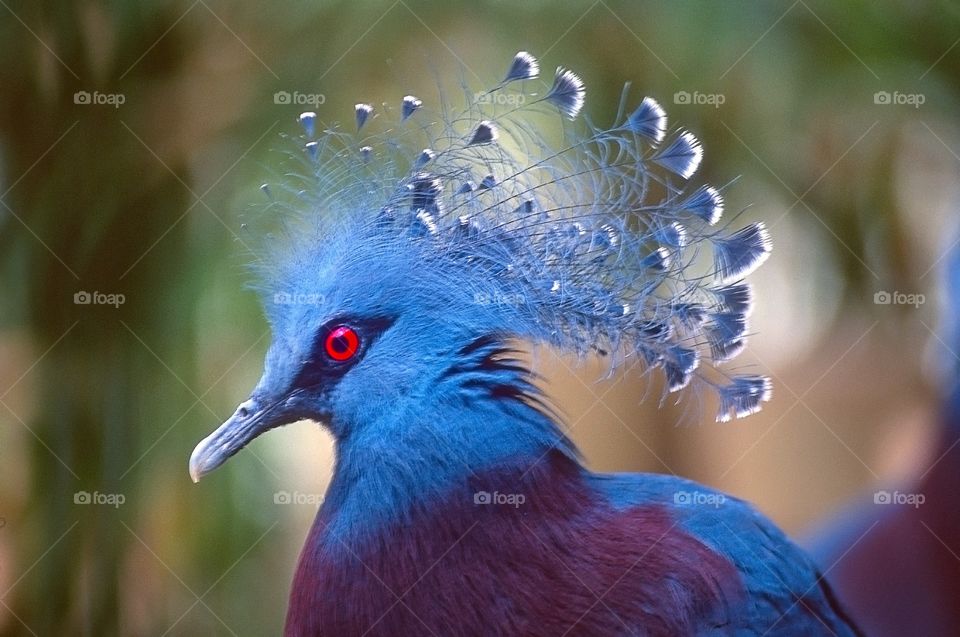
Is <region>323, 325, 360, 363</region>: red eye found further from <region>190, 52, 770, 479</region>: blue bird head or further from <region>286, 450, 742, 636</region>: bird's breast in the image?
<region>286, 450, 742, 636</region>: bird's breast

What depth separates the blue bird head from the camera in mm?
1635

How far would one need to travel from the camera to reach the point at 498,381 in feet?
5.37

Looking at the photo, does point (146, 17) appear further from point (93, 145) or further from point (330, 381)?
point (330, 381)

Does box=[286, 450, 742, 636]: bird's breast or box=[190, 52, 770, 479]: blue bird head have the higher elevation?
box=[190, 52, 770, 479]: blue bird head

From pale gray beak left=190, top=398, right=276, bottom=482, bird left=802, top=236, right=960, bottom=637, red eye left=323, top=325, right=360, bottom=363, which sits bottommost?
bird left=802, top=236, right=960, bottom=637

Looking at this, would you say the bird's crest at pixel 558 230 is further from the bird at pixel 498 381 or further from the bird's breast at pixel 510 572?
the bird's breast at pixel 510 572

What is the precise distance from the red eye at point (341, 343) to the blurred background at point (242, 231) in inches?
13.0

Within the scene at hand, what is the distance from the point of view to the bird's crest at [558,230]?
1645 mm

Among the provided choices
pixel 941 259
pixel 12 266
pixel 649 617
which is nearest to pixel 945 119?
pixel 941 259

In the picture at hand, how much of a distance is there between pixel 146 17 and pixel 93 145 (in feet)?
1.00

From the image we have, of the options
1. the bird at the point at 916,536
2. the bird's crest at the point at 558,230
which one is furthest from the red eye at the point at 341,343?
the bird at the point at 916,536

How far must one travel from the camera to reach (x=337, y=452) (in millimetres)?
1693

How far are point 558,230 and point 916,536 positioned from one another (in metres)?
1.03

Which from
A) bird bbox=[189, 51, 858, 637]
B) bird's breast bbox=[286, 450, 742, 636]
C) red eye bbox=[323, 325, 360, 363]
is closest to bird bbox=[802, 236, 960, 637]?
bird bbox=[189, 51, 858, 637]
